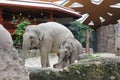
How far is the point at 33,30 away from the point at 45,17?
16040 millimetres

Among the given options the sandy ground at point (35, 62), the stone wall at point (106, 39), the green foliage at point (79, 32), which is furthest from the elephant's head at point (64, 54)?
the stone wall at point (106, 39)

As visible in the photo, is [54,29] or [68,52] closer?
[68,52]

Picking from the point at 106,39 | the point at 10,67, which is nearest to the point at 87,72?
the point at 10,67

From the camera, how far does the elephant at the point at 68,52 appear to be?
30.5 ft

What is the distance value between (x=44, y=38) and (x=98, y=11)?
1952 centimetres

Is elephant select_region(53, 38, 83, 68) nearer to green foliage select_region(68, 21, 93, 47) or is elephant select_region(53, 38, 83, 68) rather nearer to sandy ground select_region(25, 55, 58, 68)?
sandy ground select_region(25, 55, 58, 68)

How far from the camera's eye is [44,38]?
30.9 ft

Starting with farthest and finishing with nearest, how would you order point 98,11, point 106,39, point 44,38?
point 98,11 < point 106,39 < point 44,38

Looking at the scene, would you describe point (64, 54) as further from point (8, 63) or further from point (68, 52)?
point (8, 63)

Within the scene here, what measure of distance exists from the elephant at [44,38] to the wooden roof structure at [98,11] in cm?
1826

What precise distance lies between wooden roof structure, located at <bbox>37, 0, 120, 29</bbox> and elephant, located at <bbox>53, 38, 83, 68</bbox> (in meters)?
18.5

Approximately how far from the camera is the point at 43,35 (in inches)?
370

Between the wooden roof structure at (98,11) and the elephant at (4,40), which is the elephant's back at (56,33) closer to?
the elephant at (4,40)

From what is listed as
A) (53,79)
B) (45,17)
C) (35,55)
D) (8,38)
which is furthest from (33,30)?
(45,17)
